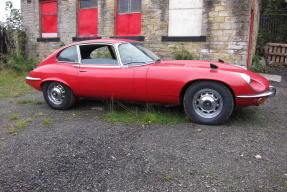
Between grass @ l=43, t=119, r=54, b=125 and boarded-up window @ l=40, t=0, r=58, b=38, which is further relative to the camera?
boarded-up window @ l=40, t=0, r=58, b=38

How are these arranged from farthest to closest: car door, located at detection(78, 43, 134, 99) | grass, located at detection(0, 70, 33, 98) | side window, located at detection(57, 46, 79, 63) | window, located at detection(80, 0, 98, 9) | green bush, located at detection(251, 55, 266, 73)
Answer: window, located at detection(80, 0, 98, 9), green bush, located at detection(251, 55, 266, 73), grass, located at detection(0, 70, 33, 98), side window, located at detection(57, 46, 79, 63), car door, located at detection(78, 43, 134, 99)

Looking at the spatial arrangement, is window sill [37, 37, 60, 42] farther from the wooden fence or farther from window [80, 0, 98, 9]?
the wooden fence

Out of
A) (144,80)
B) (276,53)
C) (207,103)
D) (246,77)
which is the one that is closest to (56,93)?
(144,80)

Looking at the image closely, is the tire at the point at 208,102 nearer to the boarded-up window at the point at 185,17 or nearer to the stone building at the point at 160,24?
the stone building at the point at 160,24

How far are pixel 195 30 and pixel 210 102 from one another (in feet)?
19.2

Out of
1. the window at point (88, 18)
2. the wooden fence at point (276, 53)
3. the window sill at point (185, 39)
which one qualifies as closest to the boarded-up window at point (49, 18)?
the window at point (88, 18)

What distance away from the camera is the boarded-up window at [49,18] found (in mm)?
12266

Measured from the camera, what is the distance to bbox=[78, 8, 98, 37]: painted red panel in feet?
36.5

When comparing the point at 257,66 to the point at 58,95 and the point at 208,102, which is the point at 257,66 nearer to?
the point at 208,102

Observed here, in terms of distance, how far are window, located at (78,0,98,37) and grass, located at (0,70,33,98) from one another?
325 centimetres

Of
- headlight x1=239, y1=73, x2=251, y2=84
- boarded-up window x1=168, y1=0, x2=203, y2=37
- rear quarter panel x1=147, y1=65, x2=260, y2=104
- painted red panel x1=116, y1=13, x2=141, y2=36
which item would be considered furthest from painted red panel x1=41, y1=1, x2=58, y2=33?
headlight x1=239, y1=73, x2=251, y2=84

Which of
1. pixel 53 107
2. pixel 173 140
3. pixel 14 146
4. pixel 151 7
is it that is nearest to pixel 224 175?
pixel 173 140

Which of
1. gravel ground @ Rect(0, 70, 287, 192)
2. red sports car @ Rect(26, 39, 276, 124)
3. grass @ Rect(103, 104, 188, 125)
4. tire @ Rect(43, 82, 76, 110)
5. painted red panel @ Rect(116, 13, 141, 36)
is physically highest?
painted red panel @ Rect(116, 13, 141, 36)

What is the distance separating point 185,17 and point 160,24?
990 mm
